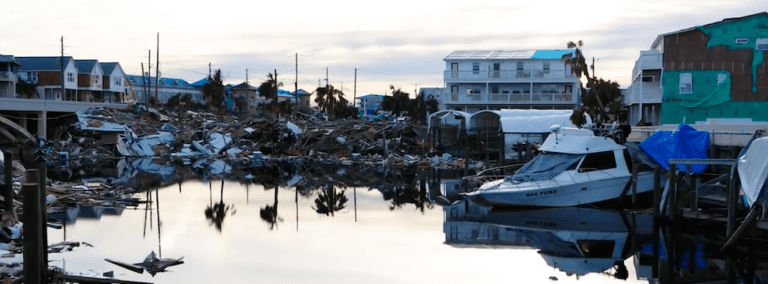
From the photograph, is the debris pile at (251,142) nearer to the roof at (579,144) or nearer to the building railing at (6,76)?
the building railing at (6,76)

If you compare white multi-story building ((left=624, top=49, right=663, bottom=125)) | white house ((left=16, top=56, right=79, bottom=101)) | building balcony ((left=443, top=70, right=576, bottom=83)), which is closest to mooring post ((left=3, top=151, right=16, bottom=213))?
white multi-story building ((left=624, top=49, right=663, bottom=125))

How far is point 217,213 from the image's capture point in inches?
1270

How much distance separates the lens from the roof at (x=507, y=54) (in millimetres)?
82250

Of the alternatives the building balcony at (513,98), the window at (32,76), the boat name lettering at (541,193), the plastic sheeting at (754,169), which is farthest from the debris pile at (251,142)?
the plastic sheeting at (754,169)

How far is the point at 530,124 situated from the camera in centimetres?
5241

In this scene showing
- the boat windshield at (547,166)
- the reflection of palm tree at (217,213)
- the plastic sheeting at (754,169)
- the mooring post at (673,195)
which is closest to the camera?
the plastic sheeting at (754,169)

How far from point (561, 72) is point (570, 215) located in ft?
173

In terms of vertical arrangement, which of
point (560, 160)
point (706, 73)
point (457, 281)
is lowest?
point (457, 281)

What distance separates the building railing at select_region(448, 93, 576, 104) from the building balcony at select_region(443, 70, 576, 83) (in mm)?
1793

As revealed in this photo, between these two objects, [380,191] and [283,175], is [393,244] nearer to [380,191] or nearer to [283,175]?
[380,191]

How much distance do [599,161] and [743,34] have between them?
20.9 m

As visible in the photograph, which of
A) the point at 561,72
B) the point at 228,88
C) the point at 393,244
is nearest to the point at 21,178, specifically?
the point at 393,244

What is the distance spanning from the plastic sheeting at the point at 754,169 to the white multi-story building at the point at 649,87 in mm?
29121

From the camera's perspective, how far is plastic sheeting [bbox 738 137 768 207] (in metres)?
21.2
